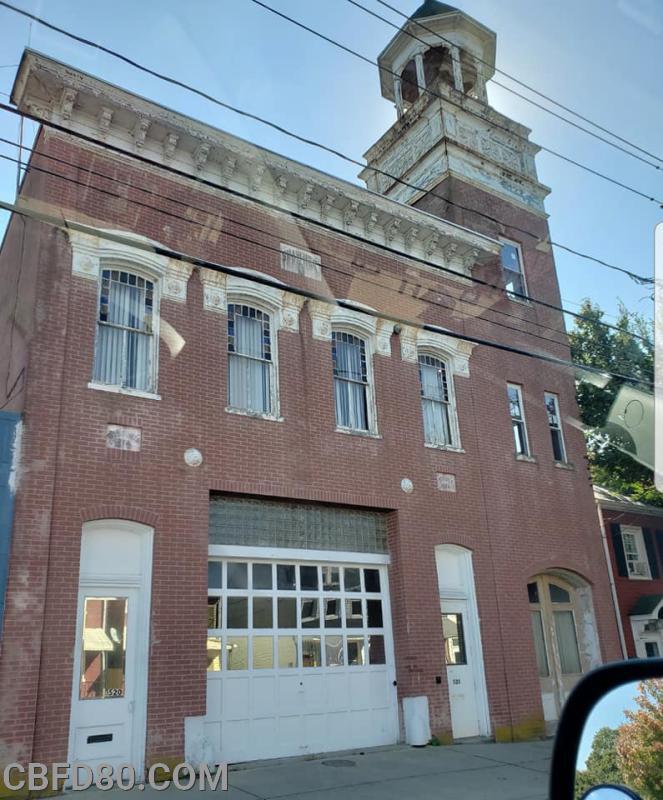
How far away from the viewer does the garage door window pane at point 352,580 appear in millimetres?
12992

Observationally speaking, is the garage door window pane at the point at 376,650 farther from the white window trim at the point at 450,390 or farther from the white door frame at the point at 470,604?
the white window trim at the point at 450,390

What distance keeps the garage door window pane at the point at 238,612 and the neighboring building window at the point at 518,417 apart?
7.97 meters

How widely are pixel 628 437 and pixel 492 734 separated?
13.3 m

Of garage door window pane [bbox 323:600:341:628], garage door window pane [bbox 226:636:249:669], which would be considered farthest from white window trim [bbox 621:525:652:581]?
garage door window pane [bbox 226:636:249:669]

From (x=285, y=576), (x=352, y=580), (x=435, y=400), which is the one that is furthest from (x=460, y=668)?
(x=435, y=400)

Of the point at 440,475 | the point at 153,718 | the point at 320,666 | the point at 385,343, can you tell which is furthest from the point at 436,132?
the point at 153,718

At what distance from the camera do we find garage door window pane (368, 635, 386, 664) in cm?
1280

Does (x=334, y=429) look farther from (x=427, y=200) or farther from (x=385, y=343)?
(x=427, y=200)

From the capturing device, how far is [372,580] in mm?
13375

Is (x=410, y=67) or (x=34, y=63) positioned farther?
(x=410, y=67)

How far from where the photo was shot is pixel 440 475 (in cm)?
1462

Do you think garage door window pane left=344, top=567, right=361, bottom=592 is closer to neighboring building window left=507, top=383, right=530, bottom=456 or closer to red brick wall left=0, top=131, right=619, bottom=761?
red brick wall left=0, top=131, right=619, bottom=761

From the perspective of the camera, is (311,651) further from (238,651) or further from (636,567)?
(636,567)

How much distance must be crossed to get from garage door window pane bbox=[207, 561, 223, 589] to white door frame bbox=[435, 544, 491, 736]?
15.2 ft
